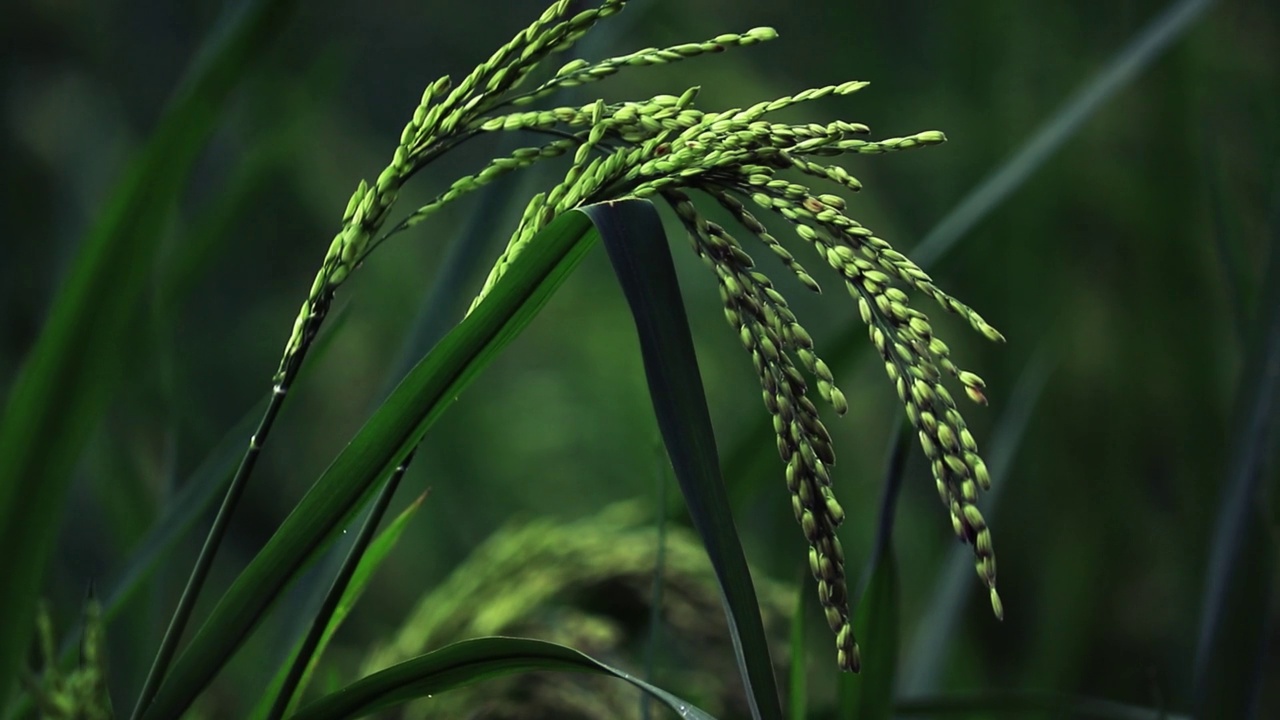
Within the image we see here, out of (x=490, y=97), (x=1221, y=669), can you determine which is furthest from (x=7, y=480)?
(x=1221, y=669)

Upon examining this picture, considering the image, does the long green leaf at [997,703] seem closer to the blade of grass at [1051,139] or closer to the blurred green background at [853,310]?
the blade of grass at [1051,139]

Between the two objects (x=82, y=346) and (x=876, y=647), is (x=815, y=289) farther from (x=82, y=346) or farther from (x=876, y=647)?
(x=82, y=346)

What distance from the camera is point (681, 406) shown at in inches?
11.7

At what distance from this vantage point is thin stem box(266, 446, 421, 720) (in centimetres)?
34

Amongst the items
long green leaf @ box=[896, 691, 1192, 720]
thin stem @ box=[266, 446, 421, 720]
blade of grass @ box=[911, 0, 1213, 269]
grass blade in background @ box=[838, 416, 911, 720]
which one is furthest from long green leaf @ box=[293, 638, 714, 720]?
blade of grass @ box=[911, 0, 1213, 269]

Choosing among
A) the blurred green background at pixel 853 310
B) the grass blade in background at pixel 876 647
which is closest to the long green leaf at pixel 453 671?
the grass blade in background at pixel 876 647

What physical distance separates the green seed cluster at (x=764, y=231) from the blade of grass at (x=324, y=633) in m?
0.09

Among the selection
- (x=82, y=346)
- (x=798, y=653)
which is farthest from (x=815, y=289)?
(x=82, y=346)

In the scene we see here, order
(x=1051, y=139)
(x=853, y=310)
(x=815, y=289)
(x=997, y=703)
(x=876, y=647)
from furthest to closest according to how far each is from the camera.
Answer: (x=853, y=310), (x=1051, y=139), (x=997, y=703), (x=876, y=647), (x=815, y=289)

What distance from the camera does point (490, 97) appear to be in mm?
323

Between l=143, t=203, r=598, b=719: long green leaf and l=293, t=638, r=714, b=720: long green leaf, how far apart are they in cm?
4

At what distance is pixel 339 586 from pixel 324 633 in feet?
0.17

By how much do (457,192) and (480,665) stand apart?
0.51 feet

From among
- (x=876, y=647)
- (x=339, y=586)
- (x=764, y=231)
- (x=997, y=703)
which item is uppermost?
(x=764, y=231)
